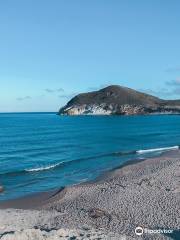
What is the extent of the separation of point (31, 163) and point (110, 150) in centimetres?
1575

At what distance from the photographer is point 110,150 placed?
63625 mm

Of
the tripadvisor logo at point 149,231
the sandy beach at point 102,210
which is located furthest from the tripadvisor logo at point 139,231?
the sandy beach at point 102,210

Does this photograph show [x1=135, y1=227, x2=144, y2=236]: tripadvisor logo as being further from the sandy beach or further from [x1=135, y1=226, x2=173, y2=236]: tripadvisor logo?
the sandy beach

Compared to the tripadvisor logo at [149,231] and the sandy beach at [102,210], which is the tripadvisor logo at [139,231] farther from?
the sandy beach at [102,210]

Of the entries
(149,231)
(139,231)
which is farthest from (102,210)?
(149,231)

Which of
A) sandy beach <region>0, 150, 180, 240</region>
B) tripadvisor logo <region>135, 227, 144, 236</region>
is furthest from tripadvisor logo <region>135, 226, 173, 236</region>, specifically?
sandy beach <region>0, 150, 180, 240</region>

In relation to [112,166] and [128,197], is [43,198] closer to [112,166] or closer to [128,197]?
[128,197]

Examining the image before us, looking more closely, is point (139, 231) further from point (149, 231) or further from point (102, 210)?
point (102, 210)

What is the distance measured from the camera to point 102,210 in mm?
26078

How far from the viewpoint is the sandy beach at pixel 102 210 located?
20609 millimetres

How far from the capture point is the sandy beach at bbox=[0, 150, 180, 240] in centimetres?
2061

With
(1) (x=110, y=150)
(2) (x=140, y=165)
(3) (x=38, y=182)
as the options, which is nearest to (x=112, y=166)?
(2) (x=140, y=165)

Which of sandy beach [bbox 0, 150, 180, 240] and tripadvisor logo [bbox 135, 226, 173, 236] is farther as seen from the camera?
tripadvisor logo [bbox 135, 226, 173, 236]

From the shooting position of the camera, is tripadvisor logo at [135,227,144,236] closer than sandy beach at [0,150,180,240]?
No
